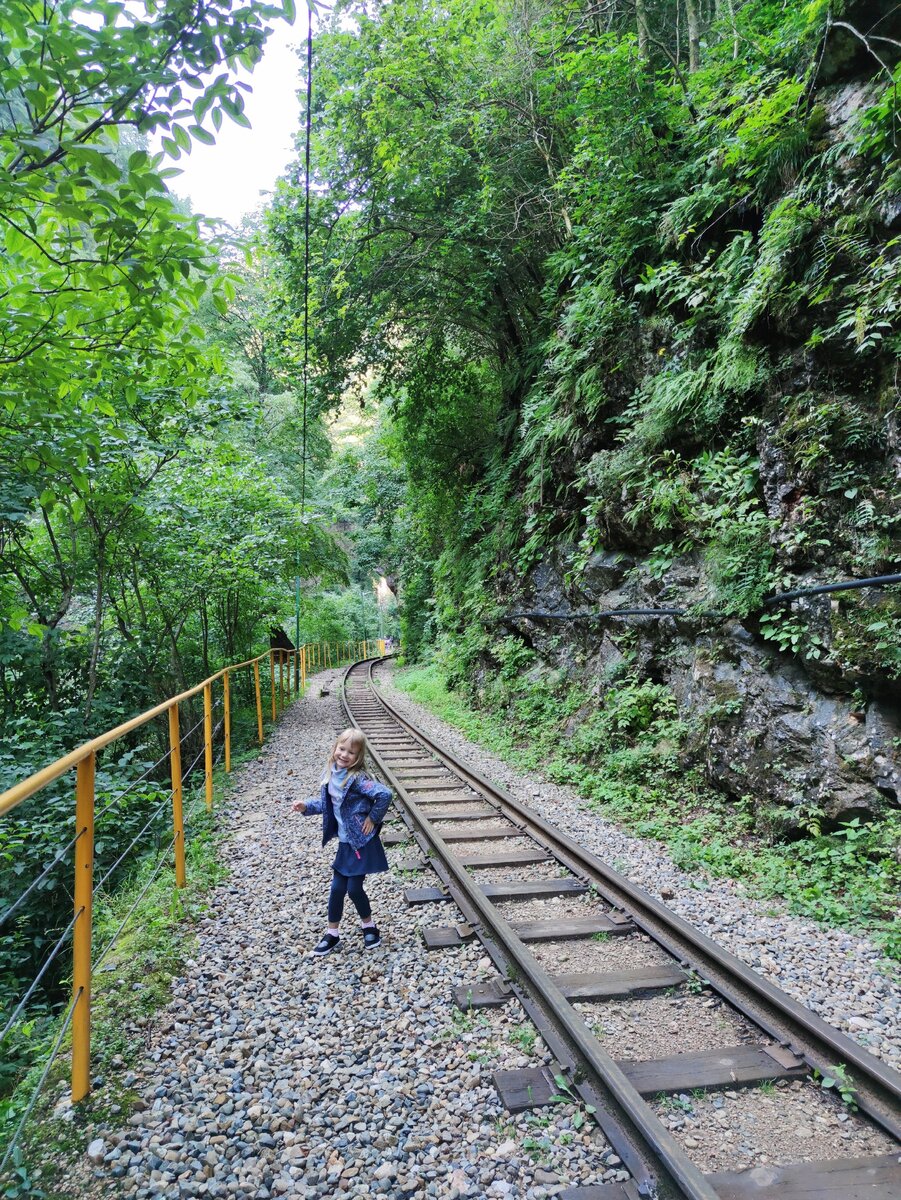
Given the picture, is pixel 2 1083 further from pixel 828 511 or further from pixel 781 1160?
pixel 828 511

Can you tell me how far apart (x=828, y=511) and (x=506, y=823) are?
4.00 m

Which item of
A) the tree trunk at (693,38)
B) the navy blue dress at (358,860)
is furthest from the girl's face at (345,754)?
the tree trunk at (693,38)

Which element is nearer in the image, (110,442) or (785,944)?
(785,944)

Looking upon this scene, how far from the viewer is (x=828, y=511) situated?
17.5 ft

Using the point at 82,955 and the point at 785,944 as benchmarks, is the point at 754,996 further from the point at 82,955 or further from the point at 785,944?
the point at 82,955

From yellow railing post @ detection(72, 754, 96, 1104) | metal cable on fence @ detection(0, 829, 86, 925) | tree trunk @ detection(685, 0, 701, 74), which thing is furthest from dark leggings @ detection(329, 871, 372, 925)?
tree trunk @ detection(685, 0, 701, 74)

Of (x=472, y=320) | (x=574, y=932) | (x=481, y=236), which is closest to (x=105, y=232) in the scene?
(x=574, y=932)

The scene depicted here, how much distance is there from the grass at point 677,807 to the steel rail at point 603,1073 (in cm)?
179

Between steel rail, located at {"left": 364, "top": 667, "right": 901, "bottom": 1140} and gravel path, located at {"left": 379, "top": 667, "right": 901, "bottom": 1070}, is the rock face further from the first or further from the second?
steel rail, located at {"left": 364, "top": 667, "right": 901, "bottom": 1140}

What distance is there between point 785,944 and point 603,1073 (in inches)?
75.7

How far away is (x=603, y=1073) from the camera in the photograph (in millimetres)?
2719

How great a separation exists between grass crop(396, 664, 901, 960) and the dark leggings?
255cm

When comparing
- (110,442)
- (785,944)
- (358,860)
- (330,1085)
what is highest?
(110,442)

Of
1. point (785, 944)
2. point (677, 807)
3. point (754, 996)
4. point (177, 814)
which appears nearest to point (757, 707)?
point (677, 807)
